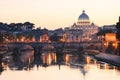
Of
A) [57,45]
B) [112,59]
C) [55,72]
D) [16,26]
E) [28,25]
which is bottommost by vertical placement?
[55,72]

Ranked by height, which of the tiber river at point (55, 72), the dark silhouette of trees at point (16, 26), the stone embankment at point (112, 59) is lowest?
the tiber river at point (55, 72)

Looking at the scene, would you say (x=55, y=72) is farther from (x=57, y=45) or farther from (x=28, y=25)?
(x=28, y=25)

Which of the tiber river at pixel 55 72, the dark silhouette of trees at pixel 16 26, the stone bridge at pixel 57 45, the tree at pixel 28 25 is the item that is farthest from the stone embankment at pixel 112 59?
the tree at pixel 28 25

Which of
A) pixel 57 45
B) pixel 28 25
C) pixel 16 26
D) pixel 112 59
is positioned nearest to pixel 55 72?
pixel 112 59

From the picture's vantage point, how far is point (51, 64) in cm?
9719

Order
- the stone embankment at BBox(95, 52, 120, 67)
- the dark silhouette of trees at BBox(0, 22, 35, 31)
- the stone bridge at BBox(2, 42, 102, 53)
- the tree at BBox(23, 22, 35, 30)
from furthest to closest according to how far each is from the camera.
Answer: the tree at BBox(23, 22, 35, 30), the dark silhouette of trees at BBox(0, 22, 35, 31), the stone bridge at BBox(2, 42, 102, 53), the stone embankment at BBox(95, 52, 120, 67)

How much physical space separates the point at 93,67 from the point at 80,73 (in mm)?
8925

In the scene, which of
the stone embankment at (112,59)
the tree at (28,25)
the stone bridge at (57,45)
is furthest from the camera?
the tree at (28,25)

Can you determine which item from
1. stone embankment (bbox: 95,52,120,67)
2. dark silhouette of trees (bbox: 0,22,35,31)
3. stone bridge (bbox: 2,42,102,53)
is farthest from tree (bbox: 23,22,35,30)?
stone embankment (bbox: 95,52,120,67)

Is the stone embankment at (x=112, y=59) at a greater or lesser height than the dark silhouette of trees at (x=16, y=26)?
lesser

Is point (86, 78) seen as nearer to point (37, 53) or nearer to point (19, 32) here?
point (37, 53)

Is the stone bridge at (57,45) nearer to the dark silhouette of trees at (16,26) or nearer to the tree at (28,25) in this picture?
the dark silhouette of trees at (16,26)

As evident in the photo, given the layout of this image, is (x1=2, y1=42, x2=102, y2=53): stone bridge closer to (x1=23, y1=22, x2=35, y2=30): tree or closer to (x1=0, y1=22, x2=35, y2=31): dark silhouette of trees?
(x1=0, y1=22, x2=35, y2=31): dark silhouette of trees

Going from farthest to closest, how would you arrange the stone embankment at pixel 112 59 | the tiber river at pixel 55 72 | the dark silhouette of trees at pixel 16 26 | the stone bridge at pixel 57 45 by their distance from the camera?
1. the dark silhouette of trees at pixel 16 26
2. the stone bridge at pixel 57 45
3. the stone embankment at pixel 112 59
4. the tiber river at pixel 55 72
